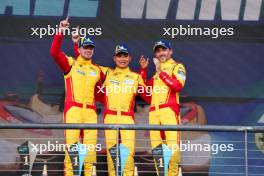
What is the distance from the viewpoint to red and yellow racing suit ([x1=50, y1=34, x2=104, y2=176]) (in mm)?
6977

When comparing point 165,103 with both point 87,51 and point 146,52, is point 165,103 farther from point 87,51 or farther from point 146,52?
point 87,51

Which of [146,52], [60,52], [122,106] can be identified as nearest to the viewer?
[60,52]

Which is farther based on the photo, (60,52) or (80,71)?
(80,71)

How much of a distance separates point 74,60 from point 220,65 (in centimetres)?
145

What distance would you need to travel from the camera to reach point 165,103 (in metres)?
7.12

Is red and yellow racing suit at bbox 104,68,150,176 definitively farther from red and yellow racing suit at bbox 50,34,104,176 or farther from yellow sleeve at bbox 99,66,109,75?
red and yellow racing suit at bbox 50,34,104,176

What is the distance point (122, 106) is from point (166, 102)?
0.43m

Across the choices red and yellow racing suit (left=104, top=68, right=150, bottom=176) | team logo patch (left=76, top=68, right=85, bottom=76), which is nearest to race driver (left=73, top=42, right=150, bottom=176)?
red and yellow racing suit (left=104, top=68, right=150, bottom=176)

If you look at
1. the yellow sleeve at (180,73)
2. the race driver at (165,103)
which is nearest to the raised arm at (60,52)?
the race driver at (165,103)

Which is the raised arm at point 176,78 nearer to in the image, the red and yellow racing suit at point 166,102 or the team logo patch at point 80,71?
the red and yellow racing suit at point 166,102

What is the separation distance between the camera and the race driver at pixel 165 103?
691 centimetres

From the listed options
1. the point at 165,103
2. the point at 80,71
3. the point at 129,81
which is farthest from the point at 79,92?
the point at 165,103

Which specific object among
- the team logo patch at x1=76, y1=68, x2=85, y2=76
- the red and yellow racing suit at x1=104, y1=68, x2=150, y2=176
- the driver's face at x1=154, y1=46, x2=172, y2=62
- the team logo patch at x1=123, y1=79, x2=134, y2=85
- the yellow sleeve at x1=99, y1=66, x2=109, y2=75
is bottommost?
the red and yellow racing suit at x1=104, y1=68, x2=150, y2=176

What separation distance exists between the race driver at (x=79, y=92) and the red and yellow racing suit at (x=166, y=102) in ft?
1.84
